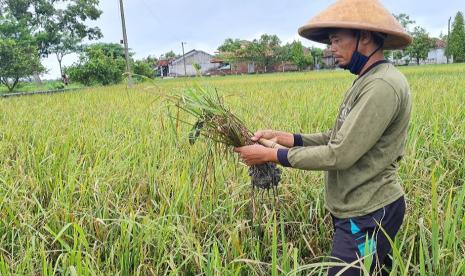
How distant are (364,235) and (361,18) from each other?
71cm

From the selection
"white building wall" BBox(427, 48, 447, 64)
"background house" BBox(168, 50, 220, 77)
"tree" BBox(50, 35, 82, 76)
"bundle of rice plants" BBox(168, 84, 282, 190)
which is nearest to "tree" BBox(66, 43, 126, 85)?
"tree" BBox(50, 35, 82, 76)

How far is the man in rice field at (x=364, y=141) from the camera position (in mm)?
1214

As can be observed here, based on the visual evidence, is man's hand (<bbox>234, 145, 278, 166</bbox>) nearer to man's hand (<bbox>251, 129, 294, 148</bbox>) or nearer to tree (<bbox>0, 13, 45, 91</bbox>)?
man's hand (<bbox>251, 129, 294, 148</bbox>)

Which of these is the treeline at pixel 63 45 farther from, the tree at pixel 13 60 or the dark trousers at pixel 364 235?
the dark trousers at pixel 364 235

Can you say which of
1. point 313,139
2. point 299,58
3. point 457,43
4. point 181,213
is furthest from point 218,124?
point 299,58

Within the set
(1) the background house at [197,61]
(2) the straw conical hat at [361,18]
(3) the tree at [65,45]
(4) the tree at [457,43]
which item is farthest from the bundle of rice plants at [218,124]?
(1) the background house at [197,61]

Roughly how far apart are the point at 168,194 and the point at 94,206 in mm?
374

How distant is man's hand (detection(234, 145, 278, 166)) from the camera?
4.73 ft

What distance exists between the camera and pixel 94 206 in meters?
Answer: 2.04

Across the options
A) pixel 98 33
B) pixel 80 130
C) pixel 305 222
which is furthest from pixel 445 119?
pixel 98 33

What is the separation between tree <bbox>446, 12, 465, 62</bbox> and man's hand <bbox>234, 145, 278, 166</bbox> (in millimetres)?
39104

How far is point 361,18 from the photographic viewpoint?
1285 mm

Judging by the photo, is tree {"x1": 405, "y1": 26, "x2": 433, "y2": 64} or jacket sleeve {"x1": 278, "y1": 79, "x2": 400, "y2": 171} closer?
jacket sleeve {"x1": 278, "y1": 79, "x2": 400, "y2": 171}

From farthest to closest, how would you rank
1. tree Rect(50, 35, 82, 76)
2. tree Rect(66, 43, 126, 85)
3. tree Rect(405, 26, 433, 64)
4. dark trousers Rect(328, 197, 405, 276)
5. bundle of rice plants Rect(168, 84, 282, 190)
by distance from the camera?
1. tree Rect(405, 26, 433, 64)
2. tree Rect(50, 35, 82, 76)
3. tree Rect(66, 43, 126, 85)
4. bundle of rice plants Rect(168, 84, 282, 190)
5. dark trousers Rect(328, 197, 405, 276)
